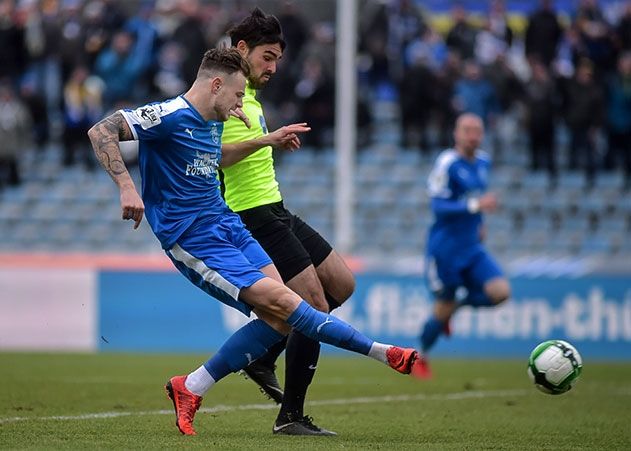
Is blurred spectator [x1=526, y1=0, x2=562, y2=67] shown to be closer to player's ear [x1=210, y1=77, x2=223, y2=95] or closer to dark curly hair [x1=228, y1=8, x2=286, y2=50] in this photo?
dark curly hair [x1=228, y1=8, x2=286, y2=50]

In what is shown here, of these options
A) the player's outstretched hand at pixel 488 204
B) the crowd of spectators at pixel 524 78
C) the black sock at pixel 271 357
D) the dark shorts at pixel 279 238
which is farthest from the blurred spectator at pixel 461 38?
the dark shorts at pixel 279 238

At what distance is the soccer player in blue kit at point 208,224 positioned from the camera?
7.03 m

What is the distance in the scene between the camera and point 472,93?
19.5 m

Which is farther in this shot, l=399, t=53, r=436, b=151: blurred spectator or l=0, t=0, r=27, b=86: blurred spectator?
l=0, t=0, r=27, b=86: blurred spectator

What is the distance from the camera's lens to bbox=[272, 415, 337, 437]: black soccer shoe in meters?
7.49

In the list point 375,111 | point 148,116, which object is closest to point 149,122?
point 148,116

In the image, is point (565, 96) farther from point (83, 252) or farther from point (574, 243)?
point (83, 252)

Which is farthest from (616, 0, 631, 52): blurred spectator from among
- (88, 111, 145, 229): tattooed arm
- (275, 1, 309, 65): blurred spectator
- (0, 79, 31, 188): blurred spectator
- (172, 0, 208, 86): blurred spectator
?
(88, 111, 145, 229): tattooed arm

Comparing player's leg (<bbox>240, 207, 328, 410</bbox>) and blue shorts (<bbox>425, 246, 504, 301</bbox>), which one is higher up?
player's leg (<bbox>240, 207, 328, 410</bbox>)

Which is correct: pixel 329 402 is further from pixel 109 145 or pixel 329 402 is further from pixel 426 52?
pixel 426 52

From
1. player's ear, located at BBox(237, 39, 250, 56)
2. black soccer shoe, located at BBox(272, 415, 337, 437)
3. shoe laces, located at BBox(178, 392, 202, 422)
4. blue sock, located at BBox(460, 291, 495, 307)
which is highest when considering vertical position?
player's ear, located at BBox(237, 39, 250, 56)

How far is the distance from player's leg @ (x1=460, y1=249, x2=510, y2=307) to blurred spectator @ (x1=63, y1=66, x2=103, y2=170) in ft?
30.6

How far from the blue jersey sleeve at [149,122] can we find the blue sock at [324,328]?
1.21m

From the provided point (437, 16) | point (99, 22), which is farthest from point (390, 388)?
point (437, 16)
